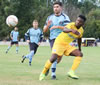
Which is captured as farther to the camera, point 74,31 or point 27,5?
point 27,5

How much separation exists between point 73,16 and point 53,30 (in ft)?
229

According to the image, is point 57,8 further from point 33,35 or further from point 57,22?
point 33,35

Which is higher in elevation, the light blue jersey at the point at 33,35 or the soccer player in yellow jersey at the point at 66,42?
the soccer player in yellow jersey at the point at 66,42

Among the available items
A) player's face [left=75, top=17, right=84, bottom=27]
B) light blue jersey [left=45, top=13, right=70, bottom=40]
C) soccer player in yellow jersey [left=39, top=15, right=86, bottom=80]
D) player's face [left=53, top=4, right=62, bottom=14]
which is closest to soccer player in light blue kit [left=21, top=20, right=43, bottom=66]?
light blue jersey [left=45, top=13, right=70, bottom=40]

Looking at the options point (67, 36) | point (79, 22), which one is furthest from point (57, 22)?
point (79, 22)

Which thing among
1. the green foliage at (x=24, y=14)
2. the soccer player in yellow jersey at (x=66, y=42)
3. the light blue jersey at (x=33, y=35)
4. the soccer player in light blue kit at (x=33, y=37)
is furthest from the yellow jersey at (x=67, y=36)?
the green foliage at (x=24, y=14)

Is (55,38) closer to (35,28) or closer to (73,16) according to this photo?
(35,28)

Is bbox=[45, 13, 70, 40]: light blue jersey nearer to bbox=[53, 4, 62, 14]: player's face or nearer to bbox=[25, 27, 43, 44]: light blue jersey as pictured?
bbox=[53, 4, 62, 14]: player's face

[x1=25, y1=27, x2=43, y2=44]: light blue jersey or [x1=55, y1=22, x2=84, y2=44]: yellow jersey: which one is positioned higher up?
[x1=55, y1=22, x2=84, y2=44]: yellow jersey

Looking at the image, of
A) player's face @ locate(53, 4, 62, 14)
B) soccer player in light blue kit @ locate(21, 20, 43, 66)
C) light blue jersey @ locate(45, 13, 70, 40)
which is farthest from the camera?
soccer player in light blue kit @ locate(21, 20, 43, 66)

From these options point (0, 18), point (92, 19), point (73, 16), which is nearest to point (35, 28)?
point (0, 18)

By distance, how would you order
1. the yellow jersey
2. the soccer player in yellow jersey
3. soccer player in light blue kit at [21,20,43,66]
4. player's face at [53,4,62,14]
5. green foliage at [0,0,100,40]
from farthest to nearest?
green foliage at [0,0,100,40]
soccer player in light blue kit at [21,20,43,66]
player's face at [53,4,62,14]
the yellow jersey
the soccer player in yellow jersey

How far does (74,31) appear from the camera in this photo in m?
8.82

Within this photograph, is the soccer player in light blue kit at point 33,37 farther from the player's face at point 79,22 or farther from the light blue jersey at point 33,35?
the player's face at point 79,22
